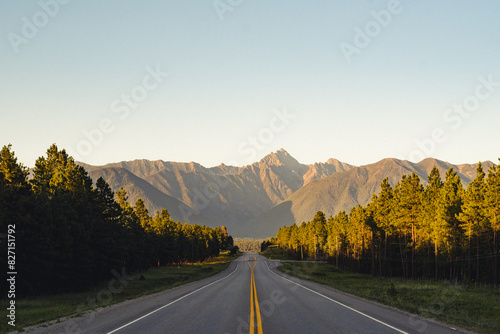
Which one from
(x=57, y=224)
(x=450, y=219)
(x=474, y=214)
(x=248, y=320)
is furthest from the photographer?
(x=450, y=219)

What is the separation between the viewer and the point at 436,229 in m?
51.5

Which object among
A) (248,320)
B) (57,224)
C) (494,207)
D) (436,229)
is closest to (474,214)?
(494,207)

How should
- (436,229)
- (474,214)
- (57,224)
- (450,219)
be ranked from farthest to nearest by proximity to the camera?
(436,229)
(450,219)
(474,214)
(57,224)

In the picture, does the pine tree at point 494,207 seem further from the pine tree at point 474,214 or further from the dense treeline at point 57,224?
the dense treeline at point 57,224

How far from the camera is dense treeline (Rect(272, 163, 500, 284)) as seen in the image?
45.8 meters

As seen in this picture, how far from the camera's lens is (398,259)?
222ft

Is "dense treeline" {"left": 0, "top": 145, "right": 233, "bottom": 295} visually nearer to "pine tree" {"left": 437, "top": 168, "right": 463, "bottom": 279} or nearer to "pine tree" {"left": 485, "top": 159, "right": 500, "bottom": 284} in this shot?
"pine tree" {"left": 437, "top": 168, "right": 463, "bottom": 279}

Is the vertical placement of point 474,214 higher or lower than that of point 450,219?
higher

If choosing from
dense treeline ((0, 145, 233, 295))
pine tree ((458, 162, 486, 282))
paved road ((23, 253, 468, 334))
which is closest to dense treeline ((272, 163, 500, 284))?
pine tree ((458, 162, 486, 282))

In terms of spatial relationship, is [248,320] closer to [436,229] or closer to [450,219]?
[450,219]

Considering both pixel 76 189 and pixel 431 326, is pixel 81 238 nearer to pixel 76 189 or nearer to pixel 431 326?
pixel 76 189

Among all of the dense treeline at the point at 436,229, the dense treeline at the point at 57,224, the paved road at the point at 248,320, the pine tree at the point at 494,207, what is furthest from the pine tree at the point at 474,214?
the dense treeline at the point at 57,224

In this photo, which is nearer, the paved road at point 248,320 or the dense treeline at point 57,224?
the paved road at point 248,320

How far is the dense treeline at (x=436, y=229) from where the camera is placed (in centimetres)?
4584
